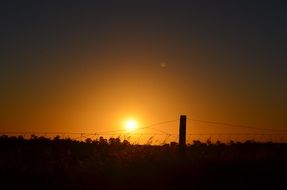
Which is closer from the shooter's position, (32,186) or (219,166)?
(32,186)

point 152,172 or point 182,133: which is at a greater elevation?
point 182,133

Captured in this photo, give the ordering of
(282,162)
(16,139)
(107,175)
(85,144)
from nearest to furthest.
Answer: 1. (107,175)
2. (282,162)
3. (85,144)
4. (16,139)

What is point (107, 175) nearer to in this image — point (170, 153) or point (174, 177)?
point (174, 177)

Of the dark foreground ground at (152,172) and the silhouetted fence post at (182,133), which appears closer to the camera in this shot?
the dark foreground ground at (152,172)

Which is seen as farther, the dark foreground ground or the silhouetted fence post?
the silhouetted fence post

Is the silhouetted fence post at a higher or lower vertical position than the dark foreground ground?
higher

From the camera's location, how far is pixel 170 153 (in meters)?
18.8

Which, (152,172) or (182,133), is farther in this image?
(182,133)

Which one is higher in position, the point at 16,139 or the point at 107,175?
the point at 16,139

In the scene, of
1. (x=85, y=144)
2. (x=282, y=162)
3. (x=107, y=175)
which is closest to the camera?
(x=107, y=175)

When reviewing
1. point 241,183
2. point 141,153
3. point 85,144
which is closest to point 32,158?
point 141,153

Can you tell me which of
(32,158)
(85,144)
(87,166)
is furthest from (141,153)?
(85,144)

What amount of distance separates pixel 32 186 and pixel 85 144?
15.8 meters

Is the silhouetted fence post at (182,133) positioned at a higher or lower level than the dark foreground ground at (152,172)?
higher
